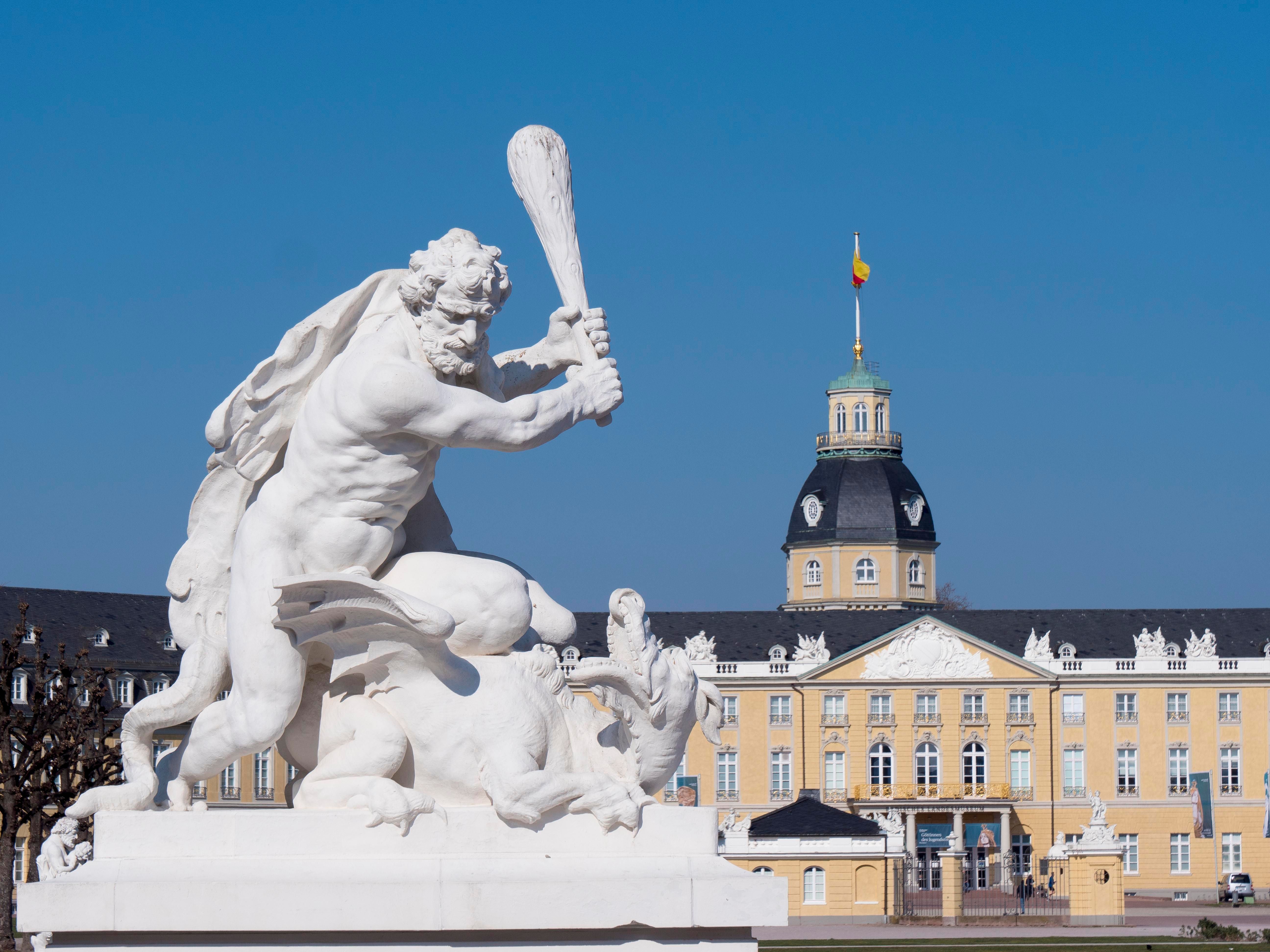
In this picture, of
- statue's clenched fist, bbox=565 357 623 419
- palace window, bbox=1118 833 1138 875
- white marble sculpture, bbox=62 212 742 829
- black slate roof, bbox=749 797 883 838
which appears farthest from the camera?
palace window, bbox=1118 833 1138 875

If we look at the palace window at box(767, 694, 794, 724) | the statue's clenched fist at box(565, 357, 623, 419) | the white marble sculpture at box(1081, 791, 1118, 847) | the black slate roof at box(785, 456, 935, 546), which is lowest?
the white marble sculpture at box(1081, 791, 1118, 847)

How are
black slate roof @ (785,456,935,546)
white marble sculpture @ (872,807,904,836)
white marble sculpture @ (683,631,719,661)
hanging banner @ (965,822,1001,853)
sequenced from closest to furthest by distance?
white marble sculpture @ (872,807,904,836) < hanging banner @ (965,822,1001,853) < white marble sculpture @ (683,631,719,661) < black slate roof @ (785,456,935,546)

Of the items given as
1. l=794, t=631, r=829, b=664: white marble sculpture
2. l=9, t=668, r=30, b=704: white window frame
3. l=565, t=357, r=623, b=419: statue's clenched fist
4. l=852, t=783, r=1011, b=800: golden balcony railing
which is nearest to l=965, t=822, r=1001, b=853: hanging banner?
l=852, t=783, r=1011, b=800: golden balcony railing

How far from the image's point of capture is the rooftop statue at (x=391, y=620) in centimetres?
699

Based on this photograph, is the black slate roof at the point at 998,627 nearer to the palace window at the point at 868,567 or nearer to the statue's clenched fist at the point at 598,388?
the palace window at the point at 868,567

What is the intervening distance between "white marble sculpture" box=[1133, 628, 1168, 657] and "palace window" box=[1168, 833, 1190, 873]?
21.5 feet

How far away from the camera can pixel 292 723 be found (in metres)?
7.30

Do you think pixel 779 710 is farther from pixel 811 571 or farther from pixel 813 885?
pixel 813 885

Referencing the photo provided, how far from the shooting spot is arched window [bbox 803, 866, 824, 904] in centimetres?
4206

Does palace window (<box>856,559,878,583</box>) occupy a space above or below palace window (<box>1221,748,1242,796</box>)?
above

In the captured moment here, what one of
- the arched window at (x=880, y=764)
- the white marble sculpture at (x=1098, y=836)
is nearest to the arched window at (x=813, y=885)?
the white marble sculpture at (x=1098, y=836)

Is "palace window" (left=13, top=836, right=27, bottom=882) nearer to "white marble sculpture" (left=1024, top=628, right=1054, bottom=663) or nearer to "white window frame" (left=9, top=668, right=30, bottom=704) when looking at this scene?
"white window frame" (left=9, top=668, right=30, bottom=704)

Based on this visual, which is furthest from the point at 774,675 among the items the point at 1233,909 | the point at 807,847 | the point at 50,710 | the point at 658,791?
the point at 658,791

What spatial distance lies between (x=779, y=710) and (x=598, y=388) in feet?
230
